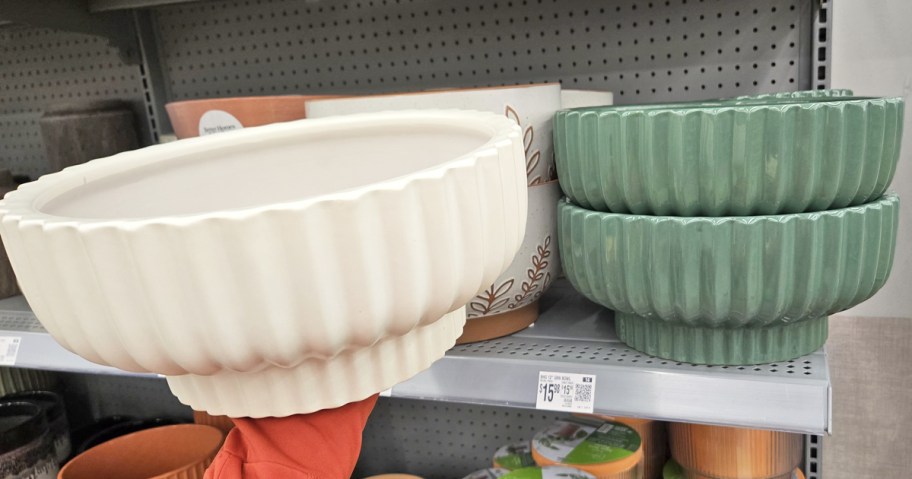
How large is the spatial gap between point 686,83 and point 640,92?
0.05m

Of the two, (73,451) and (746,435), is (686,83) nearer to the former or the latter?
(746,435)

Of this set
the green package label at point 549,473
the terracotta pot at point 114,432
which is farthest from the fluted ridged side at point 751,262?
the terracotta pot at point 114,432

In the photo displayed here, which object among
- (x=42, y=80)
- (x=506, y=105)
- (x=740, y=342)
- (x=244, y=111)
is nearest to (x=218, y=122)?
(x=244, y=111)

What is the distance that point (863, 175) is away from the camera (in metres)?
0.45

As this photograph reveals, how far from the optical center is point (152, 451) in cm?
89

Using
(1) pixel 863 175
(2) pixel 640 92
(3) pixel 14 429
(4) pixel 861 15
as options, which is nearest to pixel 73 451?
(3) pixel 14 429

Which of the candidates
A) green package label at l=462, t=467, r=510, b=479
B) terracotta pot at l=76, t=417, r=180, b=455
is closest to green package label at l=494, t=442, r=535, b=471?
green package label at l=462, t=467, r=510, b=479

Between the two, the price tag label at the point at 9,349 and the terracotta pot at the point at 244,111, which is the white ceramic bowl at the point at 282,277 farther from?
the price tag label at the point at 9,349

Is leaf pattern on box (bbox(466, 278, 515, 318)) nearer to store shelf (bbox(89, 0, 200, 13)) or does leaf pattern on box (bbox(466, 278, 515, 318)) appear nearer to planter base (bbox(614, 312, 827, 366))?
planter base (bbox(614, 312, 827, 366))

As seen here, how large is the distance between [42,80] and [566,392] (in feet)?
3.50

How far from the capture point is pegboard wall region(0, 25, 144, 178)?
1080 millimetres

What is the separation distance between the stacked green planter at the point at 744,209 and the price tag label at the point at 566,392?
9 centimetres

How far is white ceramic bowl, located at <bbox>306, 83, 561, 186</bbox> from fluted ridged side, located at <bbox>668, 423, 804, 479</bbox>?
11.5 inches

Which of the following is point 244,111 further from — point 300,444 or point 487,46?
point 300,444
